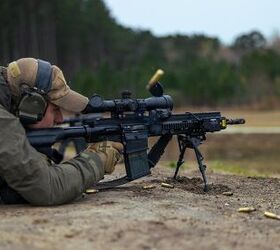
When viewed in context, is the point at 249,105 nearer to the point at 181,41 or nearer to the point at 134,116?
the point at 181,41

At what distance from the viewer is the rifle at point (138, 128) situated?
618cm

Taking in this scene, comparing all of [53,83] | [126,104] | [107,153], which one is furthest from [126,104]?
[53,83]

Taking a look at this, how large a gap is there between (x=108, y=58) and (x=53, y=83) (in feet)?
244

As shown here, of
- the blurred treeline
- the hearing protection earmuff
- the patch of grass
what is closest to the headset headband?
the hearing protection earmuff

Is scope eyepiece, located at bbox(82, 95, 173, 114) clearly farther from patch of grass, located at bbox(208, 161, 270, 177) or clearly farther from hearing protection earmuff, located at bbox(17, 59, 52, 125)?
patch of grass, located at bbox(208, 161, 270, 177)

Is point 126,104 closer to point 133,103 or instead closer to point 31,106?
point 133,103

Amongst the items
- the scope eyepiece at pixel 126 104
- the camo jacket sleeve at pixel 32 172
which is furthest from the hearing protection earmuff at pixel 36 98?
the scope eyepiece at pixel 126 104

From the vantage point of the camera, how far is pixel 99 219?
4945 mm

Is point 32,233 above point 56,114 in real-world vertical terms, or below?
below

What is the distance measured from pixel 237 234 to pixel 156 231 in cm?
66

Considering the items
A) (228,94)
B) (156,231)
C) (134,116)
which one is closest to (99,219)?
(156,231)

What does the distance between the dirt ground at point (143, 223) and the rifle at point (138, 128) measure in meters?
0.44

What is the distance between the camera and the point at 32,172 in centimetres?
531

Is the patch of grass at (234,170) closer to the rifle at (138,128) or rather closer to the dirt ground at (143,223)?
the rifle at (138,128)
